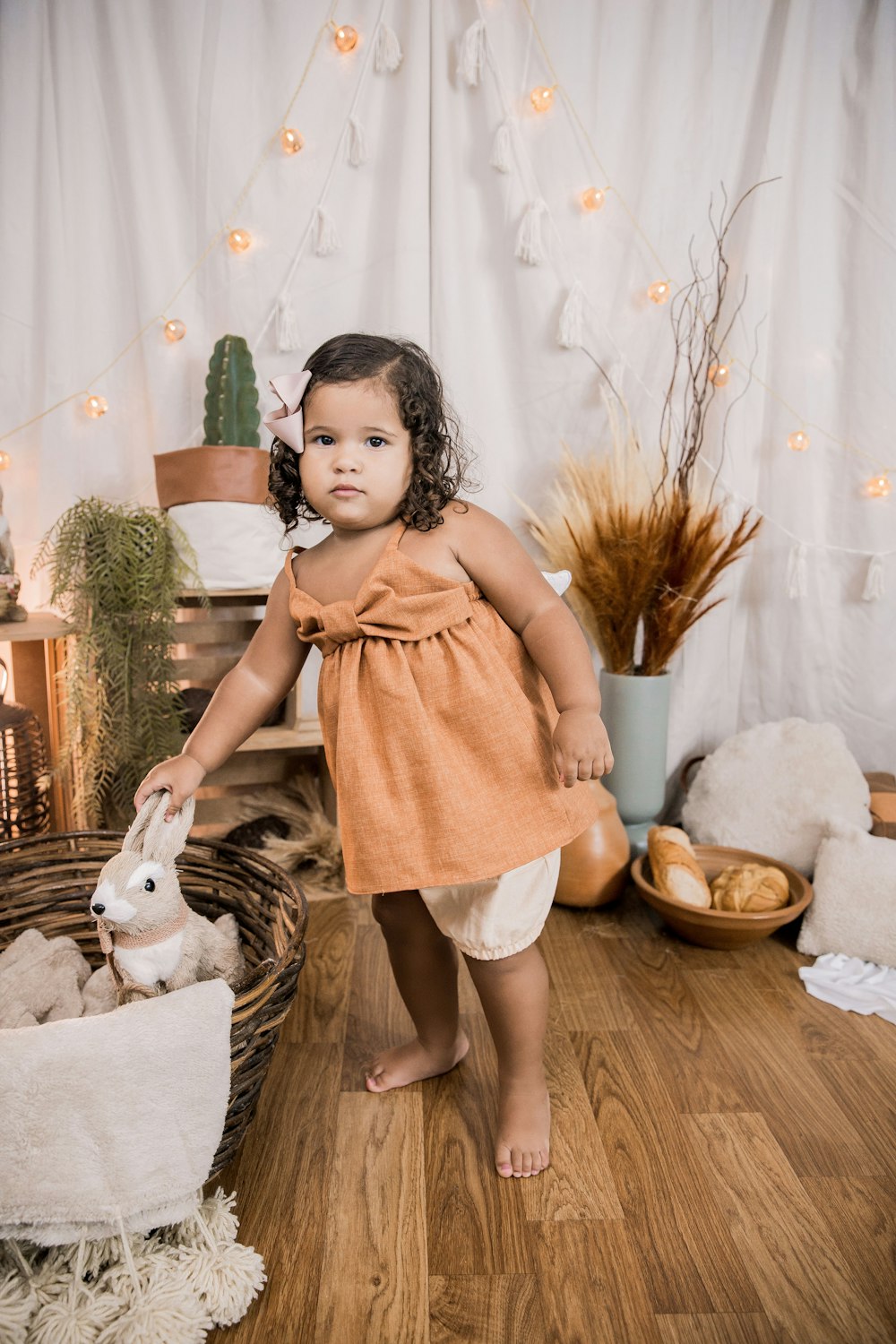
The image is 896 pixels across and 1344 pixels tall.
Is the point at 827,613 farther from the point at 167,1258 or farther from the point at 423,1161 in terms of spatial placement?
the point at 167,1258

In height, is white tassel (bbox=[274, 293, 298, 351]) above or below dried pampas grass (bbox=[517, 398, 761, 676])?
above

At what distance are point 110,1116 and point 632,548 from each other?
4.67 feet

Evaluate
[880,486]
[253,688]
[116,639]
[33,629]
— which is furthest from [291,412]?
[880,486]

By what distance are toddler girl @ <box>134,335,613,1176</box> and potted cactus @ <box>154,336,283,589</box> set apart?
665 millimetres

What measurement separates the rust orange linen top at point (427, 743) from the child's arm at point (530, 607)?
0.12 feet

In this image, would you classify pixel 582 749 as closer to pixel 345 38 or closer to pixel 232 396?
pixel 232 396

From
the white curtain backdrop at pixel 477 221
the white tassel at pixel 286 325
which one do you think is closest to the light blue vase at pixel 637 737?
the white curtain backdrop at pixel 477 221

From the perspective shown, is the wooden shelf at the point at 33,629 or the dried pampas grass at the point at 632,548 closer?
the wooden shelf at the point at 33,629

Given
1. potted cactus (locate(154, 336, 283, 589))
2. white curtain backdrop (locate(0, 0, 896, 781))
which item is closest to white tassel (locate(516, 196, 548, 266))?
white curtain backdrop (locate(0, 0, 896, 781))

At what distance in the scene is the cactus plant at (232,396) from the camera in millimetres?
1856

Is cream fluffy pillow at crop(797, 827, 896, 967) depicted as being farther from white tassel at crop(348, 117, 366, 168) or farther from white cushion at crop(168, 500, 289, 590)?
white tassel at crop(348, 117, 366, 168)

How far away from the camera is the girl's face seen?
1075 millimetres

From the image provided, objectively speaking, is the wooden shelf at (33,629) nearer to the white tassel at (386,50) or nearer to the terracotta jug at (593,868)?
the terracotta jug at (593,868)

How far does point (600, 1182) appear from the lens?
113cm
